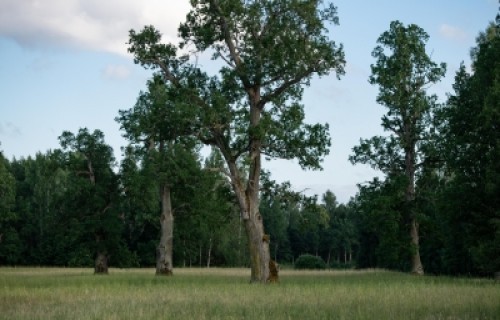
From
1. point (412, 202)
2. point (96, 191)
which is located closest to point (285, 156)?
point (412, 202)

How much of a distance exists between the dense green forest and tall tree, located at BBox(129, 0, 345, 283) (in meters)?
0.08

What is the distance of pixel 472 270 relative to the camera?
49750 millimetres

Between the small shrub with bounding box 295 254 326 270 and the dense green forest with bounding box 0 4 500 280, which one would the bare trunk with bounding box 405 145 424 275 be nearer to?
the dense green forest with bounding box 0 4 500 280

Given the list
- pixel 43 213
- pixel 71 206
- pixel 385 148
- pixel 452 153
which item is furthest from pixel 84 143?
pixel 43 213

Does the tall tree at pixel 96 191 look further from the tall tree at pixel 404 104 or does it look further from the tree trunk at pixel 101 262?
the tall tree at pixel 404 104

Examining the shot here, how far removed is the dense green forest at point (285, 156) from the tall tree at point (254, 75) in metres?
0.08

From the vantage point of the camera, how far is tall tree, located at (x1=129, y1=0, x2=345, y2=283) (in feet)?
94.5

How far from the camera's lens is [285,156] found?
30.0 metres

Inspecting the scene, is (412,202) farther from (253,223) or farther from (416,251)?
(253,223)

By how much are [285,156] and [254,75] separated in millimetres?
4220

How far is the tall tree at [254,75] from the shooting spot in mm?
28797

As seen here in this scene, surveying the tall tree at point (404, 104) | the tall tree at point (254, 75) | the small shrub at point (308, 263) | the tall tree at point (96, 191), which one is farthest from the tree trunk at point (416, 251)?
the small shrub at point (308, 263)

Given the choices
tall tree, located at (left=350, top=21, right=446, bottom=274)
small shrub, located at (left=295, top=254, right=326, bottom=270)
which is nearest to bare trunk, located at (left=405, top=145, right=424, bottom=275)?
tall tree, located at (left=350, top=21, right=446, bottom=274)

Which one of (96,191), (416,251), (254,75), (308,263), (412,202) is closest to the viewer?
(254,75)
